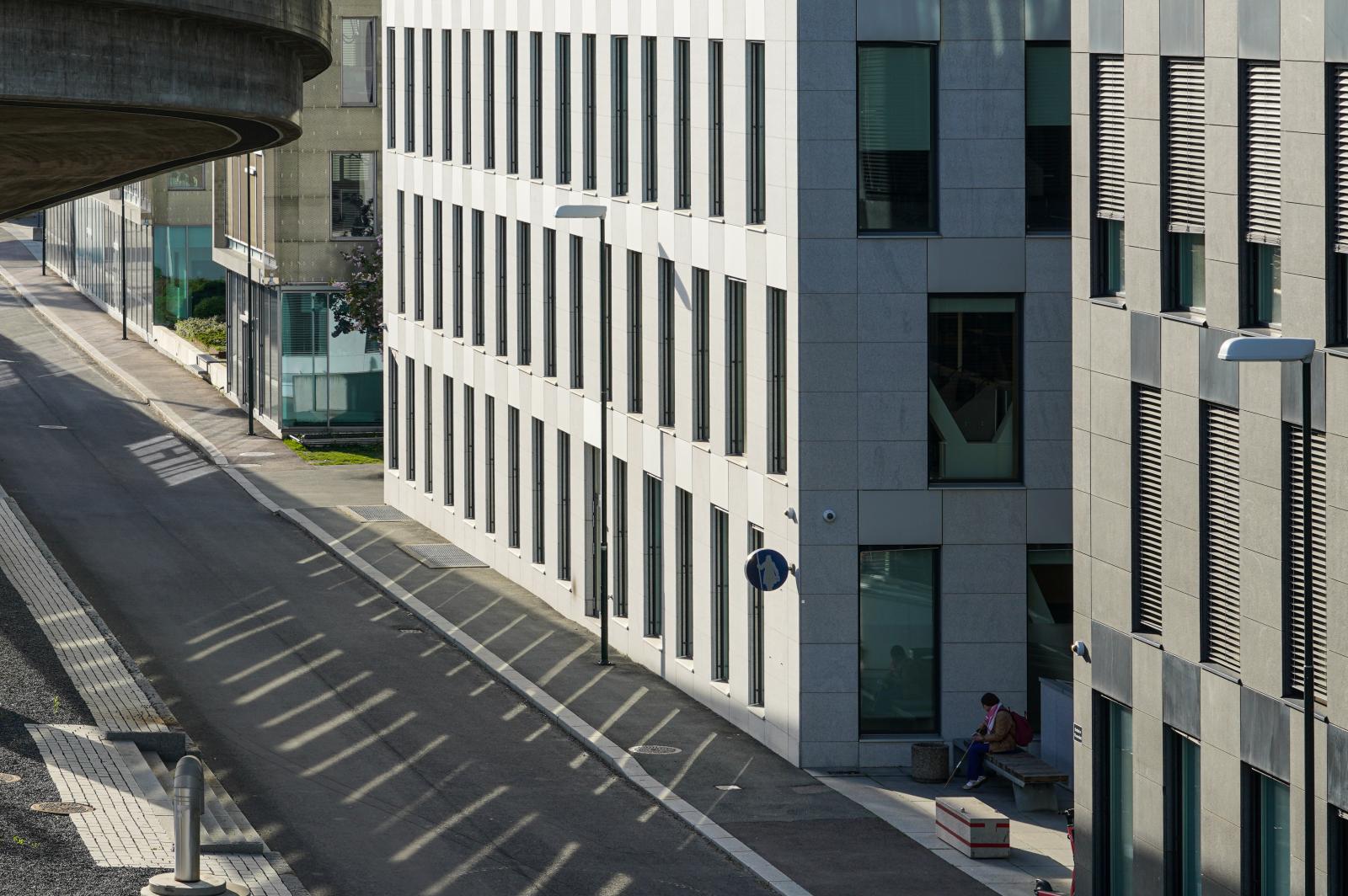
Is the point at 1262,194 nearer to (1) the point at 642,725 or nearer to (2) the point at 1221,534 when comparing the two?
(2) the point at 1221,534

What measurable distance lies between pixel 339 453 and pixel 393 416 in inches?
383

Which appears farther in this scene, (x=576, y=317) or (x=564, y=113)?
(x=564, y=113)

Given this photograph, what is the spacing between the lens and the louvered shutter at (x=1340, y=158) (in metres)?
19.8

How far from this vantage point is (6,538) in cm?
4831

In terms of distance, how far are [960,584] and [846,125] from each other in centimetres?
608

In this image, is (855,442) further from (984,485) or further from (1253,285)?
(1253,285)

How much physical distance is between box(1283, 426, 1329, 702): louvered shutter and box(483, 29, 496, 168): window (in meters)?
27.4

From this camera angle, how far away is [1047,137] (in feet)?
101

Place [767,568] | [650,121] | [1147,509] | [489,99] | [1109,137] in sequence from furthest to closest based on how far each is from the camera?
[489,99] → [650,121] → [767,568] → [1109,137] → [1147,509]

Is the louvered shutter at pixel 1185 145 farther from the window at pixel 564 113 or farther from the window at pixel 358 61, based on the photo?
the window at pixel 358 61

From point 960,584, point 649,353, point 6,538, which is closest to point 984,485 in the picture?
point 960,584

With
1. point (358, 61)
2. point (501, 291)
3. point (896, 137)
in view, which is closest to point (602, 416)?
point (501, 291)

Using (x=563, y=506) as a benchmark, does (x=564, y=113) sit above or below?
above

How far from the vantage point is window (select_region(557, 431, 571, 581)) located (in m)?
42.2
